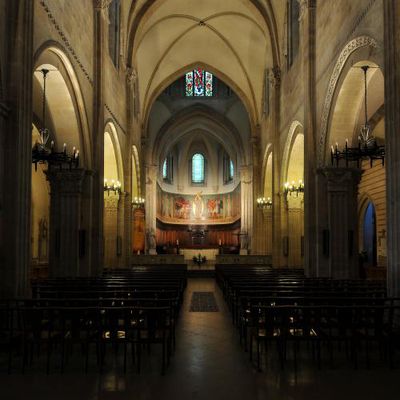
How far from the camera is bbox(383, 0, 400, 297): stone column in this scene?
32.4ft

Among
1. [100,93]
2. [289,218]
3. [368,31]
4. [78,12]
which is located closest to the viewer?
[368,31]

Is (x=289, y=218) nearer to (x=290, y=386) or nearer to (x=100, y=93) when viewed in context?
(x=100, y=93)

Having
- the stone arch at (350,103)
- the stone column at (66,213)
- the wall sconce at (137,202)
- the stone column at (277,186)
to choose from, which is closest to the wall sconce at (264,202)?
the stone column at (277,186)

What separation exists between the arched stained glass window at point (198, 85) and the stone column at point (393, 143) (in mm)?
36255

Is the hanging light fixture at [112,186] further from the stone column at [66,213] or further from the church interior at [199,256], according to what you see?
the stone column at [66,213]

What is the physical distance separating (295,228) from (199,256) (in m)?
16.4

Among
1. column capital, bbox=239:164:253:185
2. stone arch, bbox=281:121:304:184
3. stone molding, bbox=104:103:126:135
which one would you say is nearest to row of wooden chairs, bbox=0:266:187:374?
stone molding, bbox=104:103:126:135

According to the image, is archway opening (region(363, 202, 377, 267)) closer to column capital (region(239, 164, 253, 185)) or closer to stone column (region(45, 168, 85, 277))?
column capital (region(239, 164, 253, 185))

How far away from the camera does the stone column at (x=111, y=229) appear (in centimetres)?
2591

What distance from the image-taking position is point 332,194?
1733 cm

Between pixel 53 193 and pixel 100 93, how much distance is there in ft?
13.9

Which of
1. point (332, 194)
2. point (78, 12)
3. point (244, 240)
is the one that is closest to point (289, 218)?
point (332, 194)

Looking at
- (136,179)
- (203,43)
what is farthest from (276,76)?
(136,179)

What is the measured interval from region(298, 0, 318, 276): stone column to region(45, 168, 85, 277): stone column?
7653 mm
